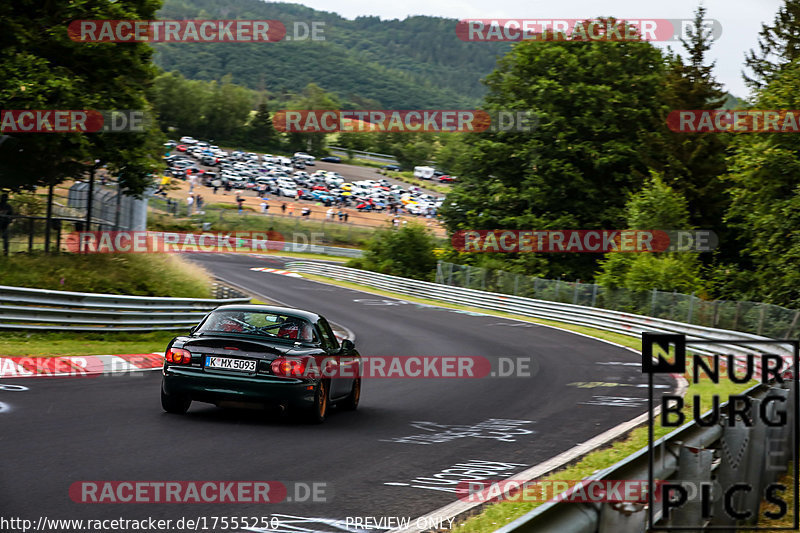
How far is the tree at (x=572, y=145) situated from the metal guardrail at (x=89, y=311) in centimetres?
2840

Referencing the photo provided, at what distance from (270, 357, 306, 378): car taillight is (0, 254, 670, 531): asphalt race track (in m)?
0.62

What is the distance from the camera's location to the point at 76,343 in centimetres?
1750

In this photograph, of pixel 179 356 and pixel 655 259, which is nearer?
pixel 179 356

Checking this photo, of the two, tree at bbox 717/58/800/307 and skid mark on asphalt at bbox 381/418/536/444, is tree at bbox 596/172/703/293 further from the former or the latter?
skid mark on asphalt at bbox 381/418/536/444


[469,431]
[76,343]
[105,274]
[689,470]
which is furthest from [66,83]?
[689,470]

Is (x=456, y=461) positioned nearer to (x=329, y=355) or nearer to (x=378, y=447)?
(x=378, y=447)

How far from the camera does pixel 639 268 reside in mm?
35281

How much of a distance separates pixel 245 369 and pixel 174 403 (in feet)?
3.77

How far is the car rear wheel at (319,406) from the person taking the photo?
10375 millimetres

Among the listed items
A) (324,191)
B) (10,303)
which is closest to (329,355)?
(10,303)

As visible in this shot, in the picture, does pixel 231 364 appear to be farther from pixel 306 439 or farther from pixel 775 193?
pixel 775 193

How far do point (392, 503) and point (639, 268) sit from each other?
2994cm

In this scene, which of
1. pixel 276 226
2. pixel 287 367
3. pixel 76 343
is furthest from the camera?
pixel 276 226

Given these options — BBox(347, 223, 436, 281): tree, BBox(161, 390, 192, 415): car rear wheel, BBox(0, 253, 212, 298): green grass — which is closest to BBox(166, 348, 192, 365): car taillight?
BBox(161, 390, 192, 415): car rear wheel
